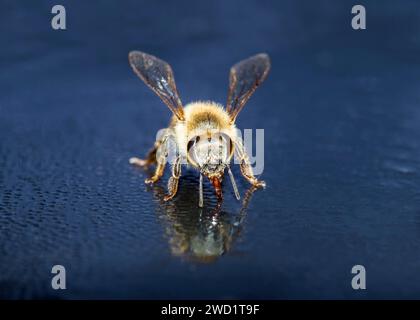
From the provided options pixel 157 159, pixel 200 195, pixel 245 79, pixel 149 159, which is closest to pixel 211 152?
pixel 200 195

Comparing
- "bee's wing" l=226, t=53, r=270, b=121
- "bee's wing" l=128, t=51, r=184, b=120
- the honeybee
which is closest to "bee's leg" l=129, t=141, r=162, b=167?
the honeybee

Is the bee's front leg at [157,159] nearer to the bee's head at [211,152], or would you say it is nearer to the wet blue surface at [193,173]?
the wet blue surface at [193,173]

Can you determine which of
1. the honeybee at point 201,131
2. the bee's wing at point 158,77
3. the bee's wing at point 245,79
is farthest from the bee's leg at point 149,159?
the bee's wing at point 245,79

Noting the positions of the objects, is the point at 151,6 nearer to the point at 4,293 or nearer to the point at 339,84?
the point at 339,84

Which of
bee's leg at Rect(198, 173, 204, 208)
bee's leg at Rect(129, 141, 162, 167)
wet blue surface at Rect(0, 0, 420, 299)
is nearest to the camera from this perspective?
wet blue surface at Rect(0, 0, 420, 299)

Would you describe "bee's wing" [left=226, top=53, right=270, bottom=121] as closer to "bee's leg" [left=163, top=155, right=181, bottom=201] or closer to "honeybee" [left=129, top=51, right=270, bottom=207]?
"honeybee" [left=129, top=51, right=270, bottom=207]
